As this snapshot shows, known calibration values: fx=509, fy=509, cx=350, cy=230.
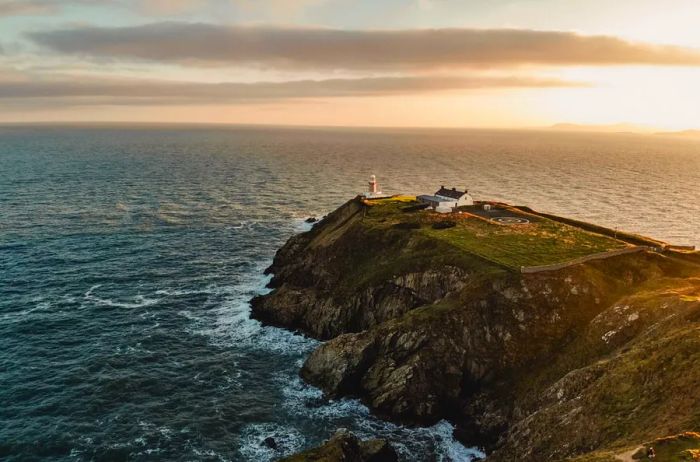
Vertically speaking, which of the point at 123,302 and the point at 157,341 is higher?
the point at 123,302

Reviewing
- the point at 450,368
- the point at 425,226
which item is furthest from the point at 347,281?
the point at 450,368

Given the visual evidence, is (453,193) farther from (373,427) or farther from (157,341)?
(157,341)

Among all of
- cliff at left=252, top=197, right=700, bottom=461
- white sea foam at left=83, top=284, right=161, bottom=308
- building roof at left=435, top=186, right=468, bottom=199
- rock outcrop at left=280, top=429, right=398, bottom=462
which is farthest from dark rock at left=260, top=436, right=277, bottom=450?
building roof at left=435, top=186, right=468, bottom=199

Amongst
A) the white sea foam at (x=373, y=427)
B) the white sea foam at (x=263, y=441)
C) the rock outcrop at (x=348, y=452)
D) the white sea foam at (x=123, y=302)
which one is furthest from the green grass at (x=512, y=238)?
the white sea foam at (x=123, y=302)

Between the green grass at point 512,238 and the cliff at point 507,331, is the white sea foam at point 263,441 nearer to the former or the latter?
the cliff at point 507,331

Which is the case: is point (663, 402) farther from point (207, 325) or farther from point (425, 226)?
point (207, 325)

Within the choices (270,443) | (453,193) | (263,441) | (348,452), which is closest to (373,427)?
(348,452)
